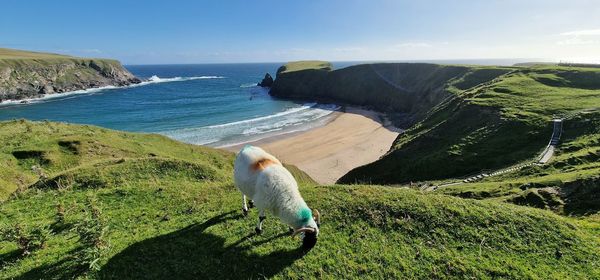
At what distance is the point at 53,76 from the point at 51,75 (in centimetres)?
83

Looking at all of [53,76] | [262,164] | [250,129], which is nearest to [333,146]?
[250,129]

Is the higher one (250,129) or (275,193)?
(275,193)

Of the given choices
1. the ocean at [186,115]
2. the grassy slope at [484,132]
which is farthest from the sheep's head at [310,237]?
the ocean at [186,115]

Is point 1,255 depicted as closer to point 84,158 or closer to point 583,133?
point 84,158

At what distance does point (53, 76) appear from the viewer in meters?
151

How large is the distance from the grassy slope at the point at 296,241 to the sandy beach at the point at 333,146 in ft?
95.9

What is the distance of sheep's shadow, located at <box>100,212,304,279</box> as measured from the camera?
1085cm

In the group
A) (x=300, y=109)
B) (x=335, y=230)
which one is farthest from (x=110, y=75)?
(x=335, y=230)

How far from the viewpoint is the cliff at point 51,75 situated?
129500 mm

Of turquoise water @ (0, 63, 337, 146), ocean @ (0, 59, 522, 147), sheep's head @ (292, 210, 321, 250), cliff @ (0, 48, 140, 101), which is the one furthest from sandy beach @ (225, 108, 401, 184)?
cliff @ (0, 48, 140, 101)

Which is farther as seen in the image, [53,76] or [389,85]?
[53,76]

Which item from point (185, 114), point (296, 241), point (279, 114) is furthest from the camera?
point (279, 114)

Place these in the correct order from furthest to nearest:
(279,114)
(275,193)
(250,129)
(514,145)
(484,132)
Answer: (279,114) < (250,129) < (484,132) < (514,145) < (275,193)

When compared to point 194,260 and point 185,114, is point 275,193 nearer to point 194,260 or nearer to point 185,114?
point 194,260
